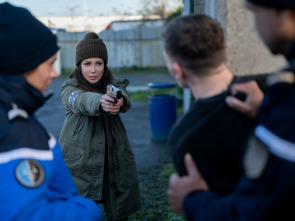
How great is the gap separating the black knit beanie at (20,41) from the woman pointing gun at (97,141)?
1.28 meters

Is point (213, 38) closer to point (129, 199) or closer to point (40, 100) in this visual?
point (40, 100)

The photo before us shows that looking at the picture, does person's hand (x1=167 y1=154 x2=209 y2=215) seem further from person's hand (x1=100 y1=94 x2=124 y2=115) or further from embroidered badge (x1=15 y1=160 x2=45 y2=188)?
person's hand (x1=100 y1=94 x2=124 y2=115)

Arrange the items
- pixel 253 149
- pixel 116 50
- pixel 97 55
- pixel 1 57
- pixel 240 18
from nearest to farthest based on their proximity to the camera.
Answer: pixel 253 149 → pixel 1 57 → pixel 240 18 → pixel 97 55 → pixel 116 50

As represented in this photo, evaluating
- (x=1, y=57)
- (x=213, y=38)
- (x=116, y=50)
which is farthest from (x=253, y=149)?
(x=116, y=50)

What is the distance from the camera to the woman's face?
3.19 meters

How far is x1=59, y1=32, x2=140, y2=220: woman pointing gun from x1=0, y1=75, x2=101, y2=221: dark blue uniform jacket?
1271 millimetres

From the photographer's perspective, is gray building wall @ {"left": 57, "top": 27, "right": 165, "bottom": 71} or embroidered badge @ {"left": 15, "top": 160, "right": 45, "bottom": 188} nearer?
embroidered badge @ {"left": 15, "top": 160, "right": 45, "bottom": 188}

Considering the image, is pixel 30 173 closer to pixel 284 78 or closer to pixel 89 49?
pixel 284 78

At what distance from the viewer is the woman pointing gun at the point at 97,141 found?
3.01m

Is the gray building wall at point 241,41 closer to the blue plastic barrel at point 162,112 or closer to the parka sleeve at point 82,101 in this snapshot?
the parka sleeve at point 82,101

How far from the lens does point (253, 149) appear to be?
43.5 inches

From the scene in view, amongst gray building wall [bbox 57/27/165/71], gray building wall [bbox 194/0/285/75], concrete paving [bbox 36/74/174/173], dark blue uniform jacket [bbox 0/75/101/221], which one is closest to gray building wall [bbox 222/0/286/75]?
gray building wall [bbox 194/0/285/75]

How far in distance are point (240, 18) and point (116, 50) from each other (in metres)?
20.1

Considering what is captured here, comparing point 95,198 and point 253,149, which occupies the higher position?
point 253,149
